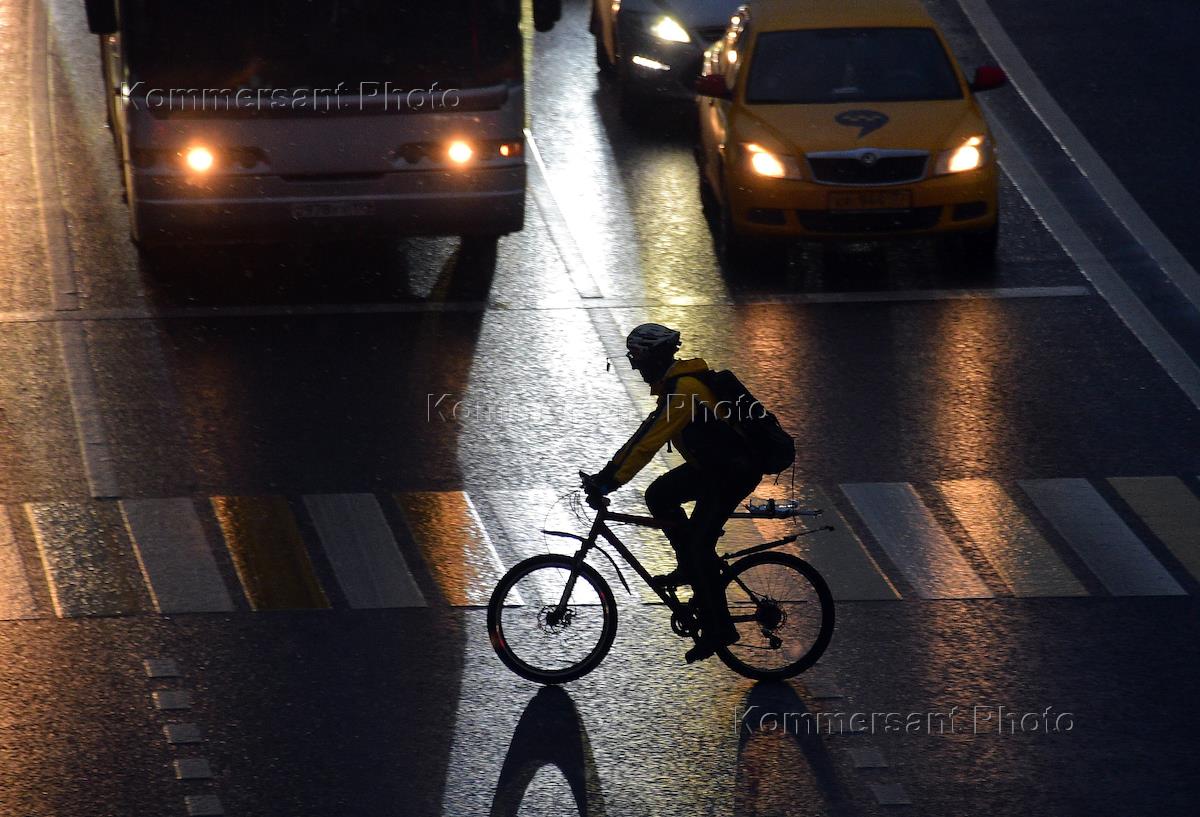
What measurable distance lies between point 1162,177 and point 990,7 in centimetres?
676

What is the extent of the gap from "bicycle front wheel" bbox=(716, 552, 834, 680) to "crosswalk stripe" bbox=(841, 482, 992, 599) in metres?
1.18

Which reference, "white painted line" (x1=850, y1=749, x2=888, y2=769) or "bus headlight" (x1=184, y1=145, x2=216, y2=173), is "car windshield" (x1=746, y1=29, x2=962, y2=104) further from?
"white painted line" (x1=850, y1=749, x2=888, y2=769)

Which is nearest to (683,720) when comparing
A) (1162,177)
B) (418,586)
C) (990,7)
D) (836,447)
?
(418,586)

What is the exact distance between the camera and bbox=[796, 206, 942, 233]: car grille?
49.2ft

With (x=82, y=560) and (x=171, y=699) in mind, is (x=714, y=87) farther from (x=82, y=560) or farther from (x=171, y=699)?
(x=171, y=699)

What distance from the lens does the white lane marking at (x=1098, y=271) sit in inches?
530

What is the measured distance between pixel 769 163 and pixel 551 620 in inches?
275

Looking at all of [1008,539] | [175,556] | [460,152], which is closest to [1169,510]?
[1008,539]

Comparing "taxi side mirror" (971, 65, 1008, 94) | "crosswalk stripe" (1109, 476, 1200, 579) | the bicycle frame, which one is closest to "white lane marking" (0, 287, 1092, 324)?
"taxi side mirror" (971, 65, 1008, 94)

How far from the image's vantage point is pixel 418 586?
10.0 metres

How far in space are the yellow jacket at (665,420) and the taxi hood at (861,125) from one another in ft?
22.6

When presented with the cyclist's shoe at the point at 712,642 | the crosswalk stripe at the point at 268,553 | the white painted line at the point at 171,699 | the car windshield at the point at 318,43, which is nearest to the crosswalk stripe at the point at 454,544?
the crosswalk stripe at the point at 268,553

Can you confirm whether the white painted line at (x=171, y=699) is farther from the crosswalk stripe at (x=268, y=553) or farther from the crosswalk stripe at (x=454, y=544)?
the crosswalk stripe at (x=454, y=544)

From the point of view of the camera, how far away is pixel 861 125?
1519 cm
